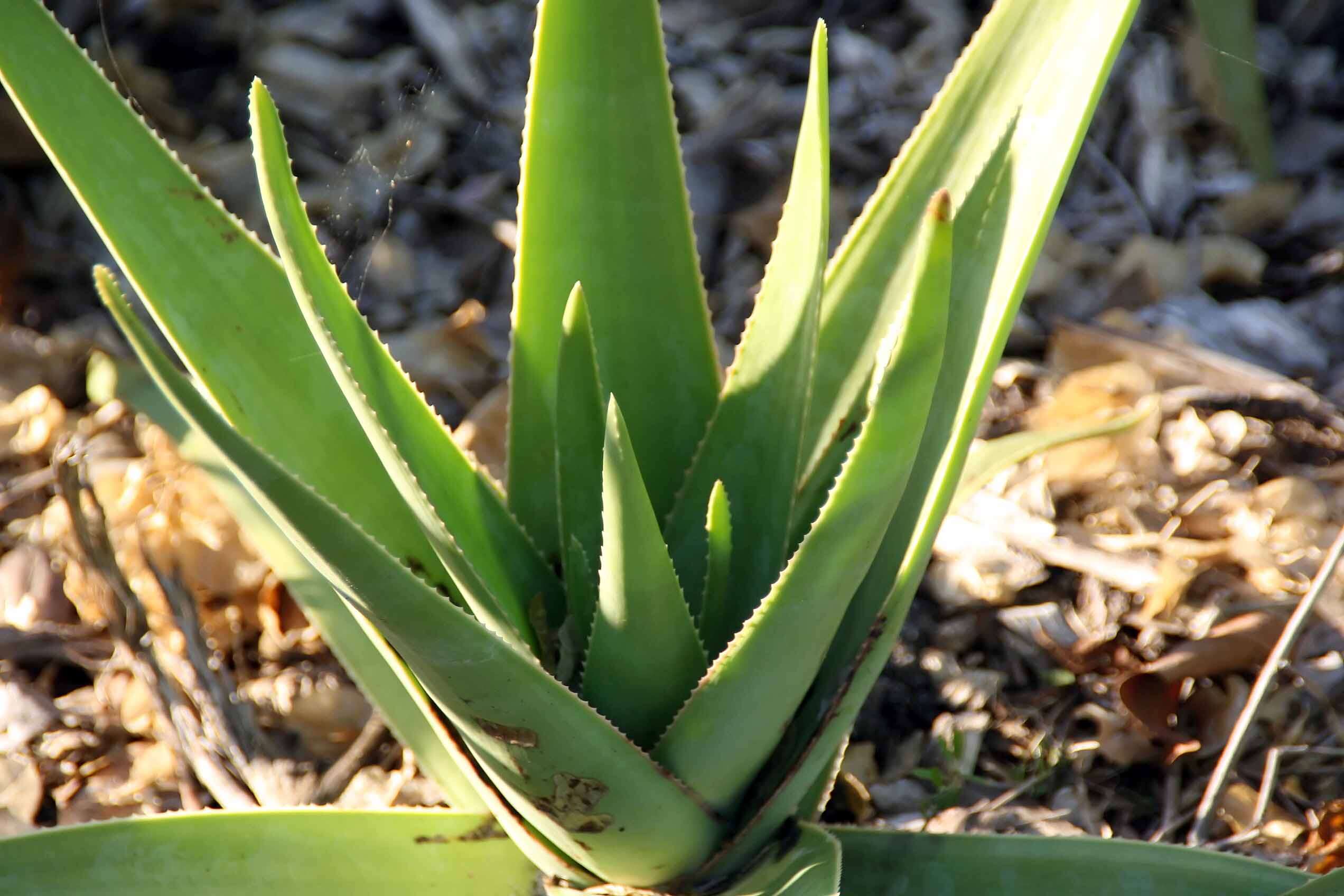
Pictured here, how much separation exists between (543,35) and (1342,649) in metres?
1.08

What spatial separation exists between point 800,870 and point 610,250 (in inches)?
19.6

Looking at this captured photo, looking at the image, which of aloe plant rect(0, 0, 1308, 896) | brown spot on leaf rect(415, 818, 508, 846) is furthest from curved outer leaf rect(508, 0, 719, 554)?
brown spot on leaf rect(415, 818, 508, 846)

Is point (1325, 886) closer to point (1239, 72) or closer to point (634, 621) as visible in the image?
point (634, 621)

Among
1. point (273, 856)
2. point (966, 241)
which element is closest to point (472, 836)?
point (273, 856)

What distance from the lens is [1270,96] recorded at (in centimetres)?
217

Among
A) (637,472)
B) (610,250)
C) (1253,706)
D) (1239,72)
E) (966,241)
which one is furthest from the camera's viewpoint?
Result: (1239,72)

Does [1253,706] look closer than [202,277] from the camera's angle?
No

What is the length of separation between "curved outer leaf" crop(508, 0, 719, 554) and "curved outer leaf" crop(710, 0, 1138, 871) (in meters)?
0.16

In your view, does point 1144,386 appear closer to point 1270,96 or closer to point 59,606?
point 1270,96

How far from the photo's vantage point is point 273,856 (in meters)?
0.94

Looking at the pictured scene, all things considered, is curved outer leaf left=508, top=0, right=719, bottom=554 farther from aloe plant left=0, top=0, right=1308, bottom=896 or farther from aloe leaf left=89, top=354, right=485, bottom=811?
aloe leaf left=89, top=354, right=485, bottom=811

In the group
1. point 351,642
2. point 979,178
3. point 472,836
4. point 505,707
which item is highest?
point 979,178

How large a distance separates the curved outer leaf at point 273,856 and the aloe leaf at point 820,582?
23cm

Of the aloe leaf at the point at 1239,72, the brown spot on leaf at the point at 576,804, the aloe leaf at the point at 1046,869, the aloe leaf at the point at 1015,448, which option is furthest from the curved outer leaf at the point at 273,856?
the aloe leaf at the point at 1239,72
